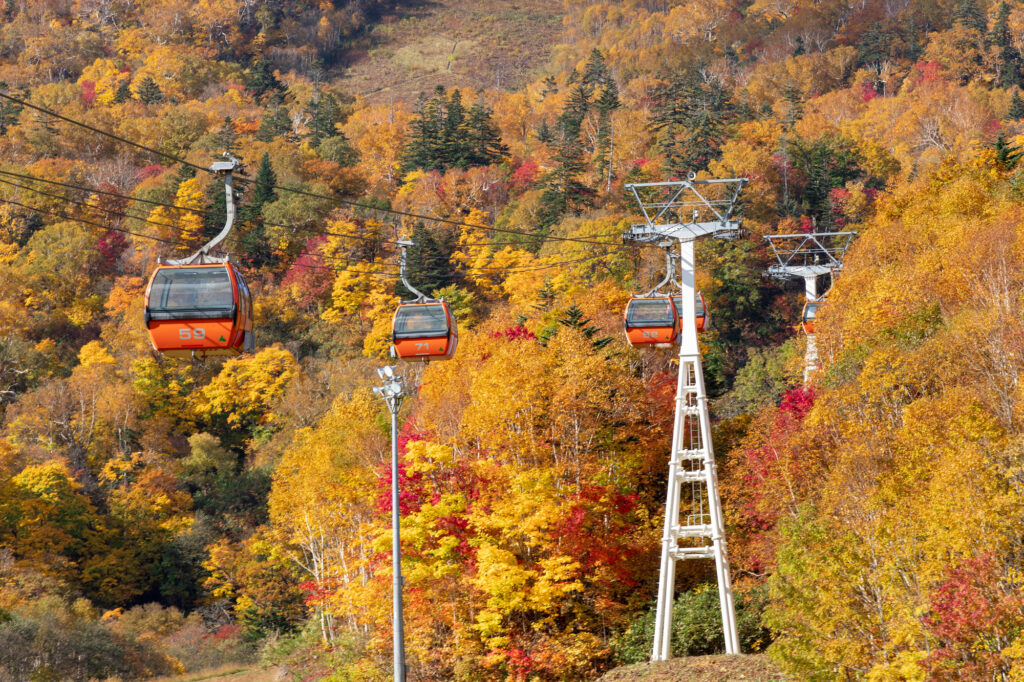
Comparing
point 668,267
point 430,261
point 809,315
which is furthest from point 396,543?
point 430,261

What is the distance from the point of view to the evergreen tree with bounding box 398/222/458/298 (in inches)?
2643

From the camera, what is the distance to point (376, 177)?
303ft

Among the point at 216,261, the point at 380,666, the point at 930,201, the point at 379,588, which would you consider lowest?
the point at 380,666

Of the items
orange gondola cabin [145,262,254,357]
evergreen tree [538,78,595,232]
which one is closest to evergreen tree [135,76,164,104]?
evergreen tree [538,78,595,232]

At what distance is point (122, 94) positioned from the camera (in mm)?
124375

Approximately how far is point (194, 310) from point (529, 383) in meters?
17.8

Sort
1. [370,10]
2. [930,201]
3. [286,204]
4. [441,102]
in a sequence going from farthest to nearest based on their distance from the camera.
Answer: [370,10]
[441,102]
[286,204]
[930,201]

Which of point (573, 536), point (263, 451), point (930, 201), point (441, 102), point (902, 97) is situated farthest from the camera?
point (441, 102)

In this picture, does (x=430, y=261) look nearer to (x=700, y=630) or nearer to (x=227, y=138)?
(x=227, y=138)

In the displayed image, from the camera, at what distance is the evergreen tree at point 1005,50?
91.8 meters

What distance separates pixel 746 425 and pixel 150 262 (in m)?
51.5

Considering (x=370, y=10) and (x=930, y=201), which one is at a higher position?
(x=370, y=10)

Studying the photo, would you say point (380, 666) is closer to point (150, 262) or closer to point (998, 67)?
point (150, 262)

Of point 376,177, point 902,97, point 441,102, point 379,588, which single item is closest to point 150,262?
point 376,177
